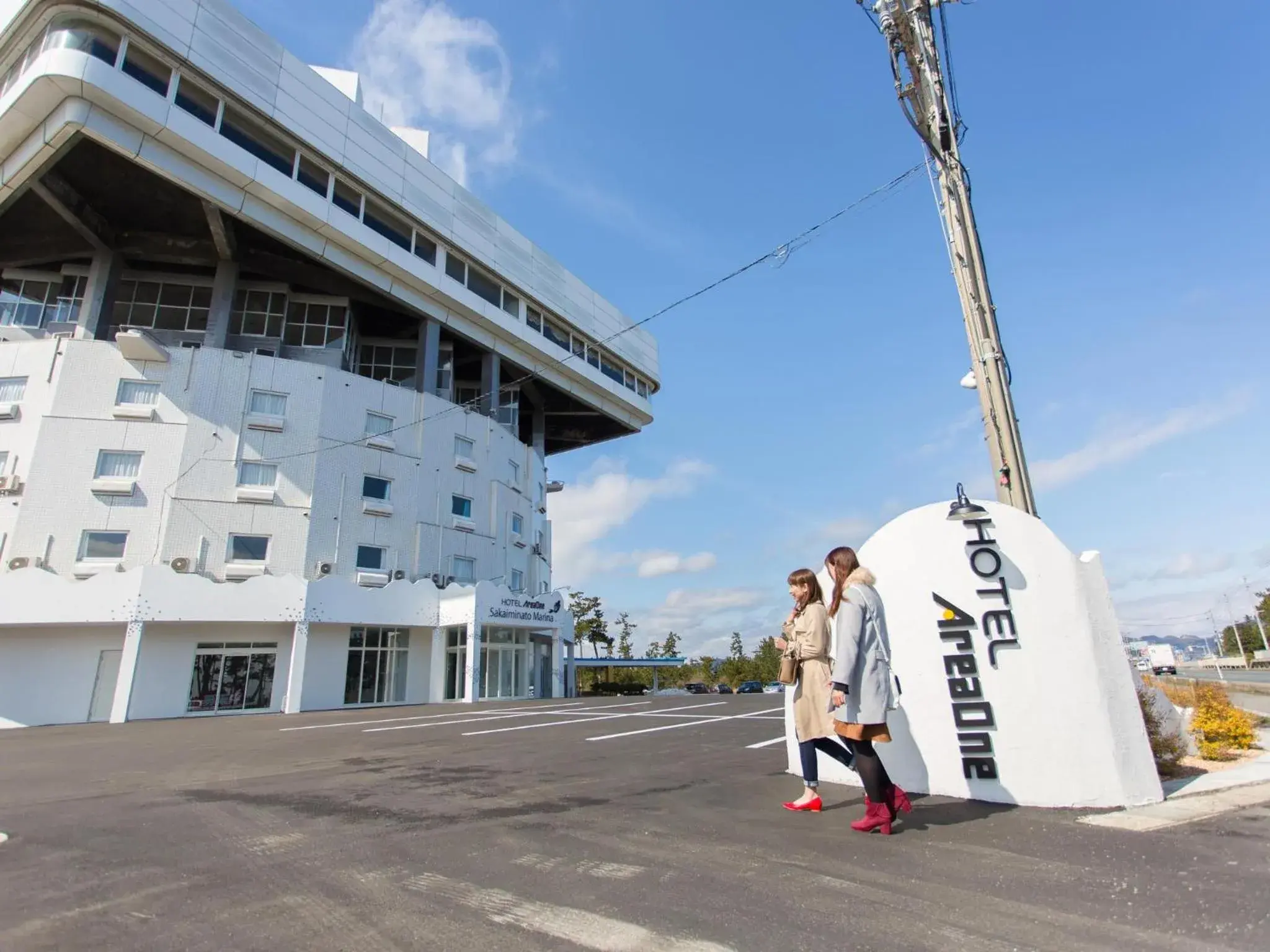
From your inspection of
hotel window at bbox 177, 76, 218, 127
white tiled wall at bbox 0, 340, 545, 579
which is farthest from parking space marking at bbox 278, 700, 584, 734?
hotel window at bbox 177, 76, 218, 127

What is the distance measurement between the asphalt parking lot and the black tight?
0.21m

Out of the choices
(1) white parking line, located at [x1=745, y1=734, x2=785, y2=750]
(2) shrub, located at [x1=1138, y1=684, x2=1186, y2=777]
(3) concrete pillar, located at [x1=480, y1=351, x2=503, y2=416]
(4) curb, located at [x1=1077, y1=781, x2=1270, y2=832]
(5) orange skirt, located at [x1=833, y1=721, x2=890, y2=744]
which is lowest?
(1) white parking line, located at [x1=745, y1=734, x2=785, y2=750]

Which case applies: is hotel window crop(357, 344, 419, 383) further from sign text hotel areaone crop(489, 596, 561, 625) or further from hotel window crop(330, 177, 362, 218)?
sign text hotel areaone crop(489, 596, 561, 625)

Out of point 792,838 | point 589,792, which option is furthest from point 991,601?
point 589,792

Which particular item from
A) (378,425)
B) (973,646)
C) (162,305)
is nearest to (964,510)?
(973,646)

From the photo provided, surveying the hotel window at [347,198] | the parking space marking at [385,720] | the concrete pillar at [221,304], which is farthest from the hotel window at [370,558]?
the hotel window at [347,198]

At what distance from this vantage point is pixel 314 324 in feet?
97.0

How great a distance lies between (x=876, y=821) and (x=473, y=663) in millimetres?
22338

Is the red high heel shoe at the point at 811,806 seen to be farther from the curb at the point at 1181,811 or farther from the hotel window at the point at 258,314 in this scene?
the hotel window at the point at 258,314

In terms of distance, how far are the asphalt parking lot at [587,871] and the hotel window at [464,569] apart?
22.0 meters

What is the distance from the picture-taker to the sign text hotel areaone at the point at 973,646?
4.39 m

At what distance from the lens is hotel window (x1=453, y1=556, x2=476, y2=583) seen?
27.8 metres

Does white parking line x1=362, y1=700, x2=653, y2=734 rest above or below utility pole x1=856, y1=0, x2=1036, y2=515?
below

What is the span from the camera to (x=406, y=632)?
25.3 meters
